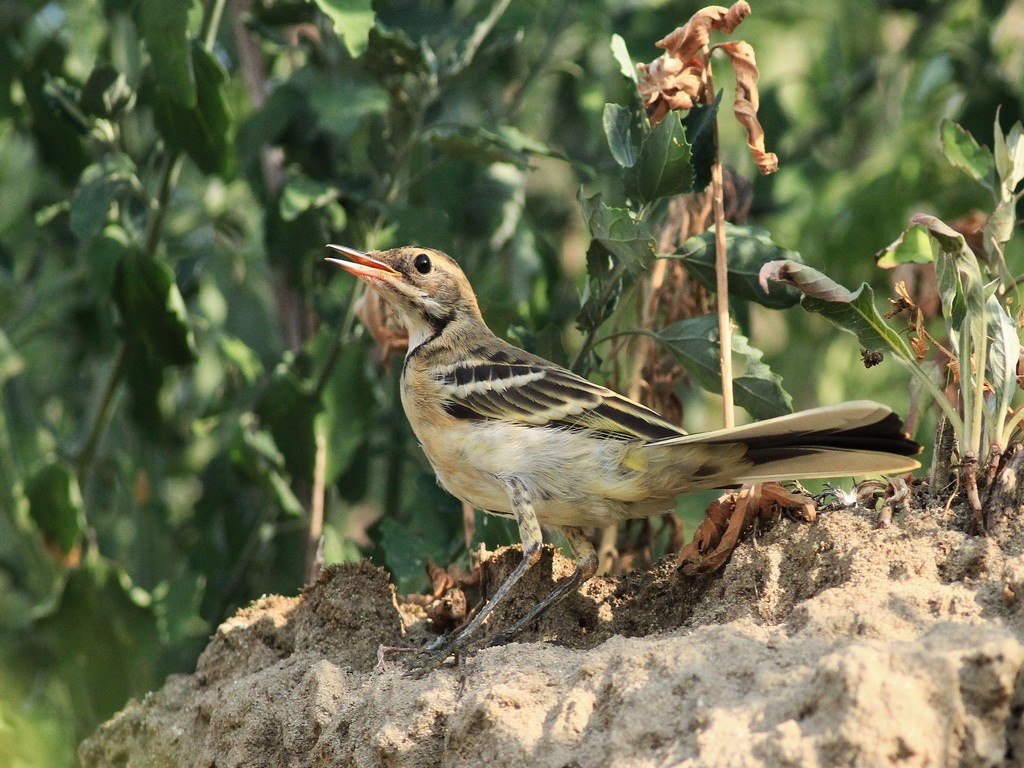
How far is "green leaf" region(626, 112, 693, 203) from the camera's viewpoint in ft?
15.1

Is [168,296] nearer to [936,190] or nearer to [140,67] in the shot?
[140,67]

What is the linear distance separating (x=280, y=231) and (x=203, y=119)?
1.09 meters

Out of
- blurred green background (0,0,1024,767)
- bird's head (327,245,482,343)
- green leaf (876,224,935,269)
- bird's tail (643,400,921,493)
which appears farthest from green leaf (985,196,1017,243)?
bird's head (327,245,482,343)

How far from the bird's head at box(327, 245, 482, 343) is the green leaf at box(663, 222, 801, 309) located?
131 centimetres

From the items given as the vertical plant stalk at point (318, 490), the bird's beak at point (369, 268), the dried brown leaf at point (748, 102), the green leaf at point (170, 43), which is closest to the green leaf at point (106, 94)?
the green leaf at point (170, 43)

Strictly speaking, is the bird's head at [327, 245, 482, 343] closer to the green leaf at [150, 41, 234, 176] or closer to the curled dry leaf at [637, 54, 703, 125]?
the green leaf at [150, 41, 234, 176]

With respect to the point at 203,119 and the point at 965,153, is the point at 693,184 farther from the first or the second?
the point at 203,119

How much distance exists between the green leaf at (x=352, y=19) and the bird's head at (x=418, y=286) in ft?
3.04

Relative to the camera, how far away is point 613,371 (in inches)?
226

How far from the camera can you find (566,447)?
15.9 ft

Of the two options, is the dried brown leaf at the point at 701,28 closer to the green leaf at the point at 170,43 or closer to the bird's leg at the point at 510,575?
the bird's leg at the point at 510,575

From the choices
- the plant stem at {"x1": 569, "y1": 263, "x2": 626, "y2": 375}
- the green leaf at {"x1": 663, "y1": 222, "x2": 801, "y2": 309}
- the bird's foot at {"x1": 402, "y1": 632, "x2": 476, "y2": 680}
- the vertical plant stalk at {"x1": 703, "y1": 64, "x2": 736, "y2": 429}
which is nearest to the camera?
the bird's foot at {"x1": 402, "y1": 632, "x2": 476, "y2": 680}

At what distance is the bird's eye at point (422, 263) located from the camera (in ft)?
19.1

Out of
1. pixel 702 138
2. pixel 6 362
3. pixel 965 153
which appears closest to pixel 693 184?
pixel 702 138
